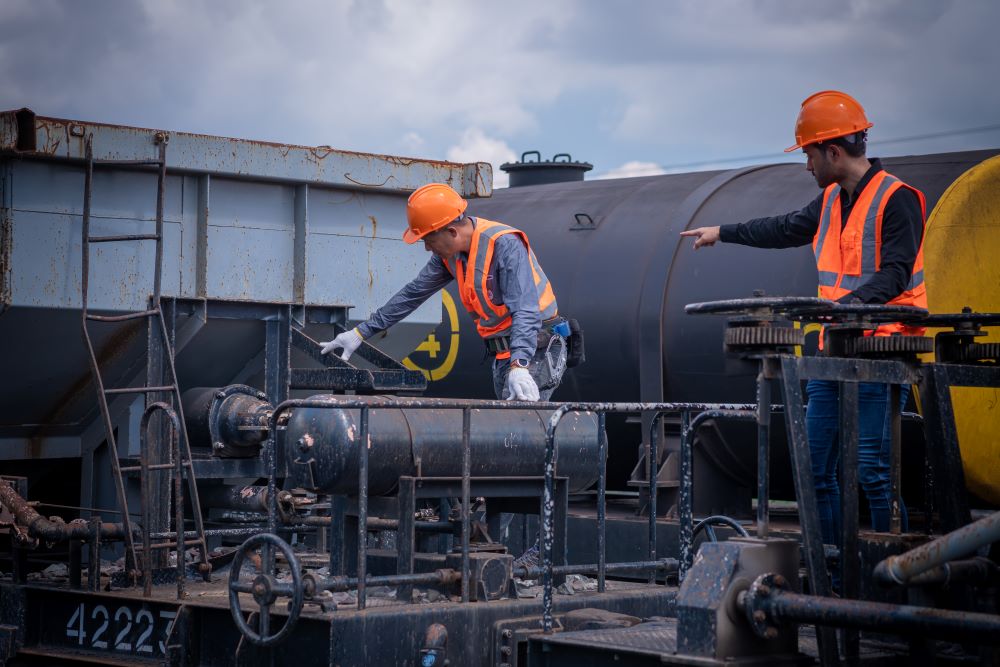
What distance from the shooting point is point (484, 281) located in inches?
282

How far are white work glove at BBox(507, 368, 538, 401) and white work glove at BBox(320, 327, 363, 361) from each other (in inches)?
51.0

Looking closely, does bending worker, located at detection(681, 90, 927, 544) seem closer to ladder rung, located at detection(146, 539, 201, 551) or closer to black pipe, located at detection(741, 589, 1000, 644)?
black pipe, located at detection(741, 589, 1000, 644)

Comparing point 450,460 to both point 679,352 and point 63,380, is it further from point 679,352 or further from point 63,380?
point 679,352

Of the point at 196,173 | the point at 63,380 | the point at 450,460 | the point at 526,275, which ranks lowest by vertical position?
the point at 450,460

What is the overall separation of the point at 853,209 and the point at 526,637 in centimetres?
233

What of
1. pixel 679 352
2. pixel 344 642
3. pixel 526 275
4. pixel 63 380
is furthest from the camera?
pixel 679 352

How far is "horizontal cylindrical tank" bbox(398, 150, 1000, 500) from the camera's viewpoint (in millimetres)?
9453

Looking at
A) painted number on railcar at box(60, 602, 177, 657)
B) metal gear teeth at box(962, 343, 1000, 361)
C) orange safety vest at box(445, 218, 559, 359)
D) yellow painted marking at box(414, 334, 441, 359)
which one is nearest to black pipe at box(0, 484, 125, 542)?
painted number on railcar at box(60, 602, 177, 657)

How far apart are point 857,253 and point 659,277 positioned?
420cm

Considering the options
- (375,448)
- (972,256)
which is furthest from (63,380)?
(972,256)

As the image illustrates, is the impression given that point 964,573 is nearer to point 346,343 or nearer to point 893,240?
point 893,240

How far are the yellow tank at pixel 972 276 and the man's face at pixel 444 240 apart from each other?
9.33 feet

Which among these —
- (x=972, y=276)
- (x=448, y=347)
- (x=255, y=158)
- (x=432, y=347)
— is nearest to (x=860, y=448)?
(x=972, y=276)

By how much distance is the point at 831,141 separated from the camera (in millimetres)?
5715
